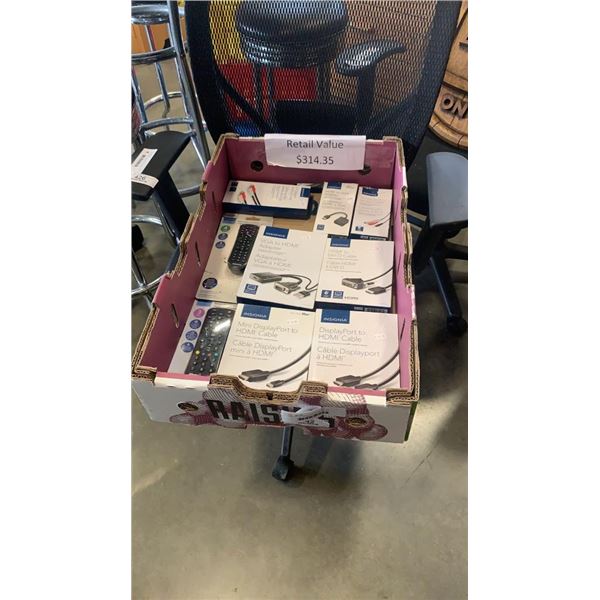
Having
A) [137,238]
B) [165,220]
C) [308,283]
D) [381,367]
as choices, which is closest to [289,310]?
[308,283]

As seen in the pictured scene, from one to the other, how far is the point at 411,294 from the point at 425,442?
2.14ft

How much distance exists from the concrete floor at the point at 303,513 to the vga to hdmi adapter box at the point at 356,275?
0.53m

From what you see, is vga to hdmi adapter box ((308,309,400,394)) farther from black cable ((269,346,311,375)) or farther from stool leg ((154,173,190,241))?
stool leg ((154,173,190,241))

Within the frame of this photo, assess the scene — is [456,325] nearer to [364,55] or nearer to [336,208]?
[336,208]

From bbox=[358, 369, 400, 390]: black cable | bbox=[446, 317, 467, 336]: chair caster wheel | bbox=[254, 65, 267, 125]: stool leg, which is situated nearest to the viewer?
bbox=[358, 369, 400, 390]: black cable

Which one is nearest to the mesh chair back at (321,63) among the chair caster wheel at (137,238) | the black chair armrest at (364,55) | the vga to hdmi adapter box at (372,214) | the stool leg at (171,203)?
the black chair armrest at (364,55)

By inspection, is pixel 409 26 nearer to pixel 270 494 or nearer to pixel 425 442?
pixel 425 442

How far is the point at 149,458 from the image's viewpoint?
117 centimetres

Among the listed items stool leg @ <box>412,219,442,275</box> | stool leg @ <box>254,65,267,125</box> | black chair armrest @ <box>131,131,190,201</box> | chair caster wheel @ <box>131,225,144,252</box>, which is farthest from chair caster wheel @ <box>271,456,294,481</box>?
chair caster wheel @ <box>131,225,144,252</box>

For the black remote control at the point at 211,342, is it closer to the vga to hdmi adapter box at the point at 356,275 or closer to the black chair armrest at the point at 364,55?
the vga to hdmi adapter box at the point at 356,275

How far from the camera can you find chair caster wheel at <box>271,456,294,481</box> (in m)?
1.11

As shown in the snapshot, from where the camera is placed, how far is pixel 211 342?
79 cm

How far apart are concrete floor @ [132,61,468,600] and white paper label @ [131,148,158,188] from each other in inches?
28.2

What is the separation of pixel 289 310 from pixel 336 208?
326 mm
